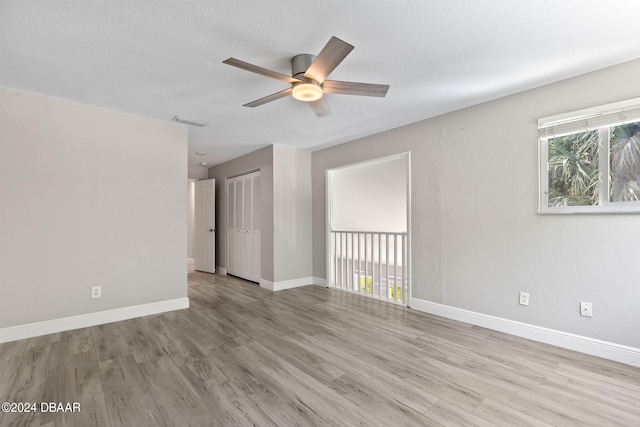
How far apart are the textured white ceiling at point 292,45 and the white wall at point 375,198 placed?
10.2 feet

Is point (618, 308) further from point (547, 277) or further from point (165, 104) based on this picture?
point (165, 104)

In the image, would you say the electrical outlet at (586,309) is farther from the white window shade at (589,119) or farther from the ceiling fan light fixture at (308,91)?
the ceiling fan light fixture at (308,91)

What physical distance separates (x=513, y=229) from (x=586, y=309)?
32.8 inches

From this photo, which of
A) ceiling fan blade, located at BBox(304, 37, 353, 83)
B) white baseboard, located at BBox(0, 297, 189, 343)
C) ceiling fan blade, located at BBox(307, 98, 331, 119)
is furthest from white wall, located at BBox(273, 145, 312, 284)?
ceiling fan blade, located at BBox(304, 37, 353, 83)

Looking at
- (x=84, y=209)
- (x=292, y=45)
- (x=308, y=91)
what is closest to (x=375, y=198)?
(x=308, y=91)

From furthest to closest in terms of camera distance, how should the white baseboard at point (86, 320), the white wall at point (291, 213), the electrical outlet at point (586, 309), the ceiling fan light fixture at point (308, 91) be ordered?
the white wall at point (291, 213)
the white baseboard at point (86, 320)
the electrical outlet at point (586, 309)
the ceiling fan light fixture at point (308, 91)

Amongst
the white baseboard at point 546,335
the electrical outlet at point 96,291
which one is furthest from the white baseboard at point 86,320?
the white baseboard at point 546,335

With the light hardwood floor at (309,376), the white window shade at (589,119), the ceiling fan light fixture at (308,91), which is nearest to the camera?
the light hardwood floor at (309,376)

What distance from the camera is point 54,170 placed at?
9.64 feet

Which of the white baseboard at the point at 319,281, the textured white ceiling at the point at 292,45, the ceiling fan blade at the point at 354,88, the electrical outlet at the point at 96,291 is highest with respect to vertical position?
the textured white ceiling at the point at 292,45

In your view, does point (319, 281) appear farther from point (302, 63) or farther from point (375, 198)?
point (302, 63)

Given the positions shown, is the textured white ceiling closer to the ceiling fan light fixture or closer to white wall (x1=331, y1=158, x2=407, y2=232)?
the ceiling fan light fixture

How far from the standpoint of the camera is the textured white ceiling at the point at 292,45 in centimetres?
173

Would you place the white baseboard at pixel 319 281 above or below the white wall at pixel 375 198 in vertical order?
below
